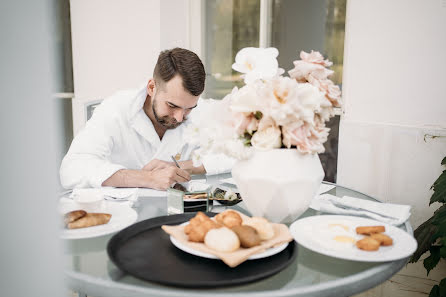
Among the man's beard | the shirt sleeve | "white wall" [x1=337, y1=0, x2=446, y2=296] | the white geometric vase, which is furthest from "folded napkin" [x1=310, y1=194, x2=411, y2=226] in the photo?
"white wall" [x1=337, y1=0, x2=446, y2=296]

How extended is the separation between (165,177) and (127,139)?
26.4 inches

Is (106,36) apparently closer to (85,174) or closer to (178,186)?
(85,174)

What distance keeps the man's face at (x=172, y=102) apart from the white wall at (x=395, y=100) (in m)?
1.06

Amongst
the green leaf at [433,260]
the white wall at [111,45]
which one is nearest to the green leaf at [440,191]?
the green leaf at [433,260]

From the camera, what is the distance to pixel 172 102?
204cm

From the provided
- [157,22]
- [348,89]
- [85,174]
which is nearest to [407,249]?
[85,174]

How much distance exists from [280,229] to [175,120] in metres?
1.26

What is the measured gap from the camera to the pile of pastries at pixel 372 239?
941mm

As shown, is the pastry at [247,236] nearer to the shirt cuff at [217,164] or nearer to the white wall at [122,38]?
the shirt cuff at [217,164]

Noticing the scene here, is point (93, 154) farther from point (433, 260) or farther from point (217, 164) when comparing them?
point (433, 260)

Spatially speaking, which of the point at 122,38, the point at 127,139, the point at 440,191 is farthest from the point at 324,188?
the point at 122,38

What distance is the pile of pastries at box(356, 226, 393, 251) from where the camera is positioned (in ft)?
3.09

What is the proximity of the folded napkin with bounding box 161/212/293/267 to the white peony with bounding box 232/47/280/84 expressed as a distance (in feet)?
1.29

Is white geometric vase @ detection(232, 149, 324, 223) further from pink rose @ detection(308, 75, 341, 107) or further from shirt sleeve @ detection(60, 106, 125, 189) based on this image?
shirt sleeve @ detection(60, 106, 125, 189)
